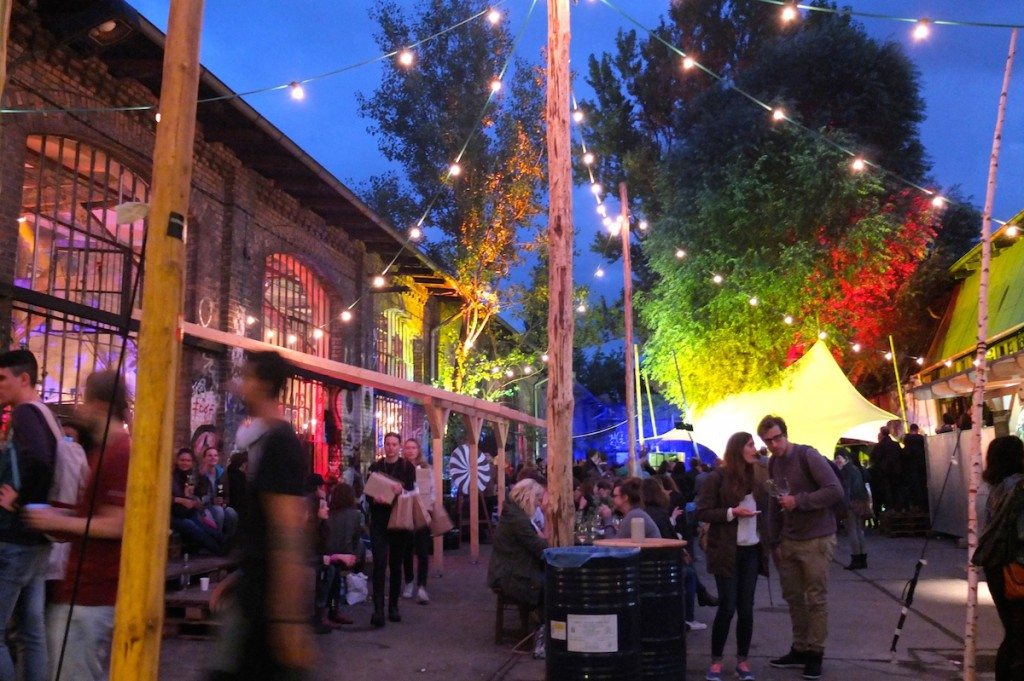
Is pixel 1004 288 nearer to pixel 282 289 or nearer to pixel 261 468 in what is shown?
pixel 282 289

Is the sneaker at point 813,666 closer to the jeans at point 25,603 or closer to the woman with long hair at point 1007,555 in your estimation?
the woman with long hair at point 1007,555

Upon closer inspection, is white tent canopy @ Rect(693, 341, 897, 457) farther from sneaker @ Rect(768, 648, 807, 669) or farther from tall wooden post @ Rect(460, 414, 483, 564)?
sneaker @ Rect(768, 648, 807, 669)

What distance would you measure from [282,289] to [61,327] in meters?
6.73

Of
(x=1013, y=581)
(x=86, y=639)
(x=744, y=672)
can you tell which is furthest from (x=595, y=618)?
(x=86, y=639)

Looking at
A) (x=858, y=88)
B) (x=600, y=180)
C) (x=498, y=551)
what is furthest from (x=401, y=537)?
(x=600, y=180)

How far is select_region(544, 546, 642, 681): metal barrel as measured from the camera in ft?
19.3

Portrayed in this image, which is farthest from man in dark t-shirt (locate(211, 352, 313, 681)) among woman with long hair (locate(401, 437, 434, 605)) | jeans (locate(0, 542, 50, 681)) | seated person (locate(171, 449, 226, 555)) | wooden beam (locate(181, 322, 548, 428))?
seated person (locate(171, 449, 226, 555))

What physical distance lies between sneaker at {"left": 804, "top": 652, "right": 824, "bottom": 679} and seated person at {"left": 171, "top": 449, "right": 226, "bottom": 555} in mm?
6355

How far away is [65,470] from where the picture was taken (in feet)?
15.1

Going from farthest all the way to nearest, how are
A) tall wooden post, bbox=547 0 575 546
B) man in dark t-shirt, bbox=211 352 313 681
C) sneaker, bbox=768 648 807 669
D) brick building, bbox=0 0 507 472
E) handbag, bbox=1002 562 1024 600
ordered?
brick building, bbox=0 0 507 472 → tall wooden post, bbox=547 0 575 546 → sneaker, bbox=768 648 807 669 → handbag, bbox=1002 562 1024 600 → man in dark t-shirt, bbox=211 352 313 681

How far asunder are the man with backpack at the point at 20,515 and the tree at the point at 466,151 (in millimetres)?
19115

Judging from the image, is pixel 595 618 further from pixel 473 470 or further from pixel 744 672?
pixel 473 470

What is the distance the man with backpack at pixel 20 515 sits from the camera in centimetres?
450

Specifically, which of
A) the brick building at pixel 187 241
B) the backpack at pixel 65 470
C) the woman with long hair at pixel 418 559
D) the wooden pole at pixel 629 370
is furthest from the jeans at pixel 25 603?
the wooden pole at pixel 629 370
